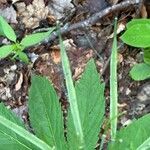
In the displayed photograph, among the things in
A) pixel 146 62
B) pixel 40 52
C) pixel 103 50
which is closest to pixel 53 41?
pixel 40 52

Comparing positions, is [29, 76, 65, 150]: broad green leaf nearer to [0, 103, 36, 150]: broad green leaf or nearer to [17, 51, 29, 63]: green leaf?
[0, 103, 36, 150]: broad green leaf

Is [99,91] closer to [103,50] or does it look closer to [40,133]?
[40,133]

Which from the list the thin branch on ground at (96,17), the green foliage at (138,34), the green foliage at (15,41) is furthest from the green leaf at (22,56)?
the green foliage at (138,34)

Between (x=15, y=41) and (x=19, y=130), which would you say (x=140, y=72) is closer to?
(x=15, y=41)

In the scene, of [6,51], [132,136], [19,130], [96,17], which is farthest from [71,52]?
[19,130]

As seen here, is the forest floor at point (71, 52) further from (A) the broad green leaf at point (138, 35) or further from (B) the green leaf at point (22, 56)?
(A) the broad green leaf at point (138, 35)

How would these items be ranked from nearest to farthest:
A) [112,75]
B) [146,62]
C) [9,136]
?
[112,75] → [9,136] → [146,62]
